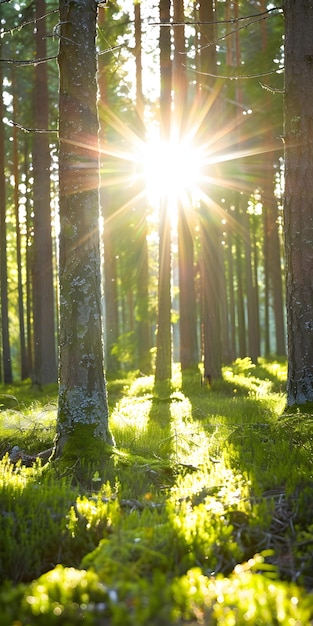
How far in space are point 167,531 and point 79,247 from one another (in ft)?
12.1

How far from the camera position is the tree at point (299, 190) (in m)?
8.12

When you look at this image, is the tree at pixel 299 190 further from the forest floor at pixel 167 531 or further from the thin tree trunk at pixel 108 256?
the thin tree trunk at pixel 108 256

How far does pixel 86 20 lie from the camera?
6719mm

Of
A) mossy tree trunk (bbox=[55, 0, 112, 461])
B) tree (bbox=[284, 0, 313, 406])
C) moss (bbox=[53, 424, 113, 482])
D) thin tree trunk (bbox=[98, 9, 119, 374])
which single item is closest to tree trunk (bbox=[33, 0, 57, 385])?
thin tree trunk (bbox=[98, 9, 119, 374])

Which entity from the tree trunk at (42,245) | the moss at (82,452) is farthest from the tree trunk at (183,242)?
the moss at (82,452)

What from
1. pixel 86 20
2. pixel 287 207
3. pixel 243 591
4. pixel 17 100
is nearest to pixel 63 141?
pixel 86 20

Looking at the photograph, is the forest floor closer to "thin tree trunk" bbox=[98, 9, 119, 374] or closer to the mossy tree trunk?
the mossy tree trunk

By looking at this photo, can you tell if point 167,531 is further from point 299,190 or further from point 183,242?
point 183,242

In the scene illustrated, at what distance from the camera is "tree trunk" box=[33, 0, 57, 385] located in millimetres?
18328

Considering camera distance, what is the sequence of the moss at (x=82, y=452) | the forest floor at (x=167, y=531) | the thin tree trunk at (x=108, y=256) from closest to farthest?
the forest floor at (x=167, y=531), the moss at (x=82, y=452), the thin tree trunk at (x=108, y=256)

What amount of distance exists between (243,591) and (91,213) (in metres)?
4.88

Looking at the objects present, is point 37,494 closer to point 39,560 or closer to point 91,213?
point 39,560

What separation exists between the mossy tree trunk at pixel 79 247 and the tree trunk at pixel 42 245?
11873 millimetres

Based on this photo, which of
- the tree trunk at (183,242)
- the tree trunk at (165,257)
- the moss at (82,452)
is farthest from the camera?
the tree trunk at (183,242)
